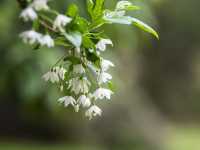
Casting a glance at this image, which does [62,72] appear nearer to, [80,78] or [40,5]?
[80,78]

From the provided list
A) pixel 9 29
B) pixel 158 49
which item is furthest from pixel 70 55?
pixel 158 49

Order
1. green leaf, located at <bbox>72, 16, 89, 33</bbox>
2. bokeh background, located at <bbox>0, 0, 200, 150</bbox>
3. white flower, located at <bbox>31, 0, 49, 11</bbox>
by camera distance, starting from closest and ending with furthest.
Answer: white flower, located at <bbox>31, 0, 49, 11</bbox> → green leaf, located at <bbox>72, 16, 89, 33</bbox> → bokeh background, located at <bbox>0, 0, 200, 150</bbox>

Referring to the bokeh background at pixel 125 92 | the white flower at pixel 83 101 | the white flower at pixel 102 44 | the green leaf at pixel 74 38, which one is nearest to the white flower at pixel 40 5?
the green leaf at pixel 74 38

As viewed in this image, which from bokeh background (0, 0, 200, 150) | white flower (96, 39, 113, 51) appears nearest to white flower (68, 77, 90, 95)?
white flower (96, 39, 113, 51)

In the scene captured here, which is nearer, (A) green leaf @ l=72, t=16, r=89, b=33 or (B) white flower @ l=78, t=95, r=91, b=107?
(A) green leaf @ l=72, t=16, r=89, b=33

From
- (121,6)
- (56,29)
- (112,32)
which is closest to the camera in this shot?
(56,29)

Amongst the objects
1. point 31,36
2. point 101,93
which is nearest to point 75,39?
point 31,36

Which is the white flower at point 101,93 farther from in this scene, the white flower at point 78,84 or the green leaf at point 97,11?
the green leaf at point 97,11

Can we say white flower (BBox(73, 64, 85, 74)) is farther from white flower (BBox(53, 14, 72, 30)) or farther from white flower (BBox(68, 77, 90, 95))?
white flower (BBox(53, 14, 72, 30))

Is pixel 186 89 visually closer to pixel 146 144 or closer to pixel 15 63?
pixel 146 144
